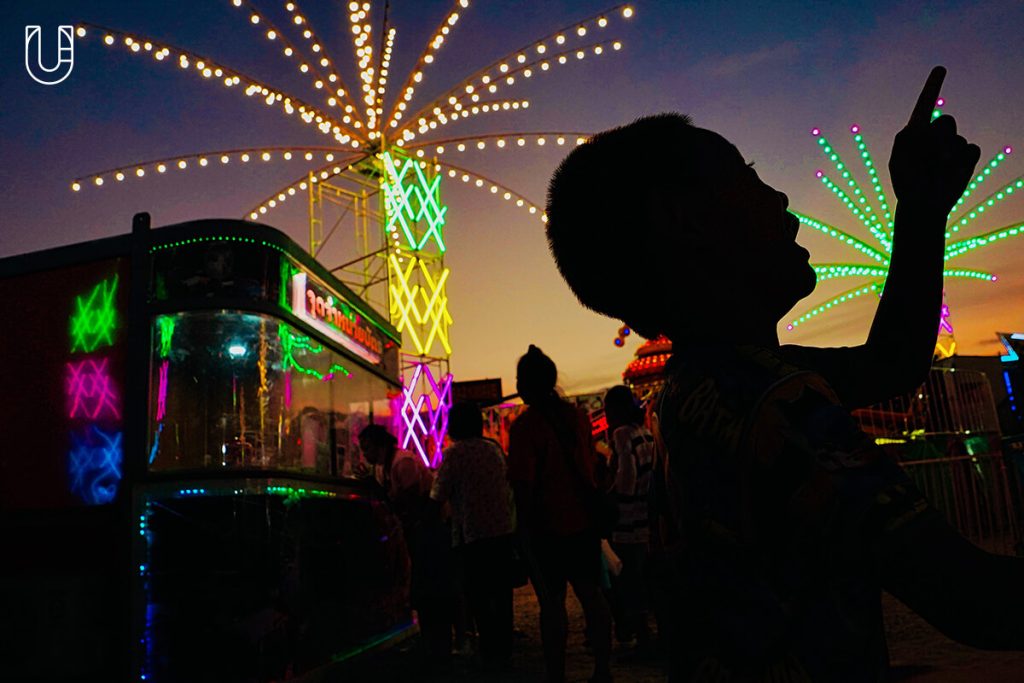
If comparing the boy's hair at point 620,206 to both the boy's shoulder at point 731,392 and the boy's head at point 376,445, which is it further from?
the boy's head at point 376,445

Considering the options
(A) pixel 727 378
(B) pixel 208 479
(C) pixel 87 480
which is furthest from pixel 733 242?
(C) pixel 87 480

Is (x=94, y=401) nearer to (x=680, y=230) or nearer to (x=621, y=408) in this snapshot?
(x=621, y=408)

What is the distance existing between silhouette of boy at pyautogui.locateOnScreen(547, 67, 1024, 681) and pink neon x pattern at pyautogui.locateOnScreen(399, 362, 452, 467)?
11606mm

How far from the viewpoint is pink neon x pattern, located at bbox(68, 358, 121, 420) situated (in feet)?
16.7

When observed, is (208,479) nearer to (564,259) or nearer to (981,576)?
(564,259)

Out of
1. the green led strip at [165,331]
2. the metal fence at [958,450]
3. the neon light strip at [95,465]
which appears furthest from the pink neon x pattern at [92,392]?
the metal fence at [958,450]

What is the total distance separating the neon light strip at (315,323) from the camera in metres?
5.63

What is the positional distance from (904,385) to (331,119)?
13995 mm

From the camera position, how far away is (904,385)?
1189mm

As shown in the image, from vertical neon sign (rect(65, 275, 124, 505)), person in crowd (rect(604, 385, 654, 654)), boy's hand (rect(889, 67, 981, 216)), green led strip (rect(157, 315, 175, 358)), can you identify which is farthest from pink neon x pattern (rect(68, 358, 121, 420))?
boy's hand (rect(889, 67, 981, 216))

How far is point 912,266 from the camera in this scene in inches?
45.4

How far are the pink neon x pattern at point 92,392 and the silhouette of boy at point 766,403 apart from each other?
15.2 feet

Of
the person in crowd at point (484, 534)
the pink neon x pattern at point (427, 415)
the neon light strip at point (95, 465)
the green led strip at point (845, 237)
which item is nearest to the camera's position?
the neon light strip at point (95, 465)

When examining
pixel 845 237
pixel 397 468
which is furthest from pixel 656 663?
pixel 845 237
